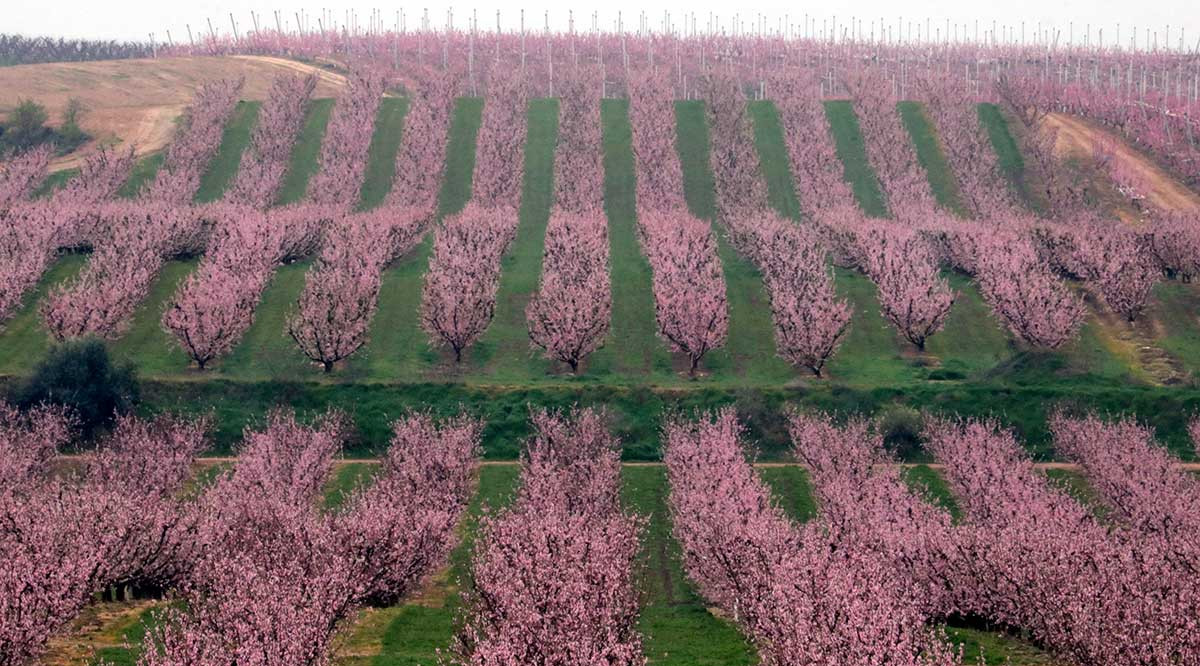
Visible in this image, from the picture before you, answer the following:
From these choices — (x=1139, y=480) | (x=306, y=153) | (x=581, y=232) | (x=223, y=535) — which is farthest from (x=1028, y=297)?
(x=306, y=153)

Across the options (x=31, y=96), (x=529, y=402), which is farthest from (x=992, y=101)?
(x=31, y=96)

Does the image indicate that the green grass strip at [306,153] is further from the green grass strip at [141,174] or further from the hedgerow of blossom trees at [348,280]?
the hedgerow of blossom trees at [348,280]

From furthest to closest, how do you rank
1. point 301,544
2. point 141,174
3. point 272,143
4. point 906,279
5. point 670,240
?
1. point 272,143
2. point 141,174
3. point 670,240
4. point 906,279
5. point 301,544

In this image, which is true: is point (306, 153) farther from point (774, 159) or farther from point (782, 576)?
point (782, 576)

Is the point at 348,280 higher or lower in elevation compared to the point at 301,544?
higher

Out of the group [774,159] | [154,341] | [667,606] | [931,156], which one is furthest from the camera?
[774,159]

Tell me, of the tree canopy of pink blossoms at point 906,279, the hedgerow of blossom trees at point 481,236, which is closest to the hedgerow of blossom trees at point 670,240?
the tree canopy of pink blossoms at point 906,279

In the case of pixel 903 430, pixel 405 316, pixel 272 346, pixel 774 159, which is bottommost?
pixel 903 430

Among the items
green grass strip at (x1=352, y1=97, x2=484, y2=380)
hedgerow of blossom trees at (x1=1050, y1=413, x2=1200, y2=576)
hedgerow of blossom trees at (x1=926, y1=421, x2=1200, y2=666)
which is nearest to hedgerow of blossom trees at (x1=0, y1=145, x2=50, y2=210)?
green grass strip at (x1=352, y1=97, x2=484, y2=380)
